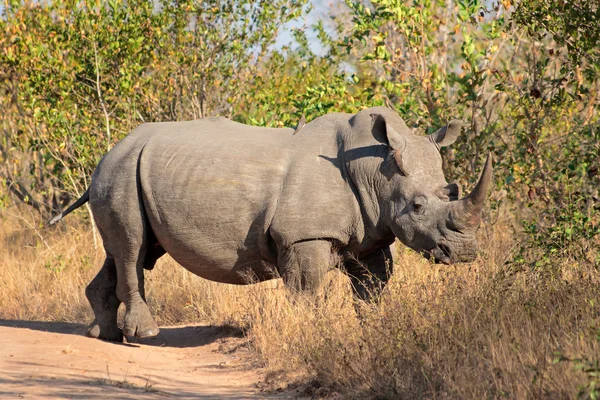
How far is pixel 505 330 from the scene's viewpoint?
525 centimetres

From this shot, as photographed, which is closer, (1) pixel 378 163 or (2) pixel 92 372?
(2) pixel 92 372

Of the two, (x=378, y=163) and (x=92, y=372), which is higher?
(x=378, y=163)

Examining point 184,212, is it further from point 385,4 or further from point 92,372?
point 385,4

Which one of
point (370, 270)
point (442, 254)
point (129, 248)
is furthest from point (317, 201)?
point (129, 248)

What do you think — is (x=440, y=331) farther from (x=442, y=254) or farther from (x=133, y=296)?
(x=133, y=296)

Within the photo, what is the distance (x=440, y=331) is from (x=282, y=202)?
198 cm

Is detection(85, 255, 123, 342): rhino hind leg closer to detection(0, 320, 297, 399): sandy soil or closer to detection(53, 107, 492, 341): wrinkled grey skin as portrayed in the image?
detection(0, 320, 297, 399): sandy soil

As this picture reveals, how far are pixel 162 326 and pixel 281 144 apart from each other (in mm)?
2689

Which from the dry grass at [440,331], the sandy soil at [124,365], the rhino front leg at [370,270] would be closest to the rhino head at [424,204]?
the dry grass at [440,331]

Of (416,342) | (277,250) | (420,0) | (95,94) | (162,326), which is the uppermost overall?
(420,0)

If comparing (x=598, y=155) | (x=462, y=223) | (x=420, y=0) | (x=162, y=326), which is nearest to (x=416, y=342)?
(x=462, y=223)

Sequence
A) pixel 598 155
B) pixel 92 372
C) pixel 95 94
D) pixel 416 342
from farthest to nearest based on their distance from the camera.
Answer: pixel 95 94
pixel 598 155
pixel 92 372
pixel 416 342

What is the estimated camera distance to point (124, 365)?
277 inches

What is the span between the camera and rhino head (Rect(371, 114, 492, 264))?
6.93 meters
